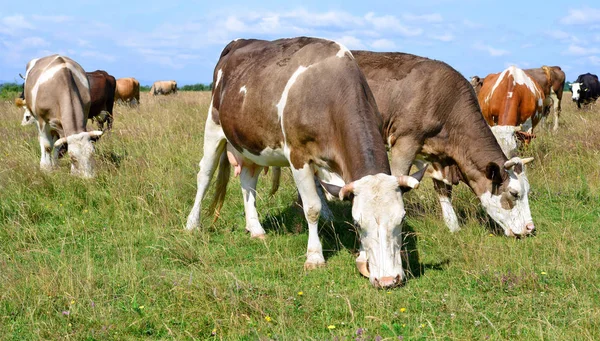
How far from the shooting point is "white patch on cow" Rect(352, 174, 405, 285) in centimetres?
495

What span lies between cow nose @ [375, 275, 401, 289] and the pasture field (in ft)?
0.22

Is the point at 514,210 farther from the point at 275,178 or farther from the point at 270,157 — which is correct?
the point at 275,178

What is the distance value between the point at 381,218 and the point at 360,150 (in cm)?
69

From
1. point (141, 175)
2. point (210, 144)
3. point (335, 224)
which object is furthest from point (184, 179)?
point (335, 224)

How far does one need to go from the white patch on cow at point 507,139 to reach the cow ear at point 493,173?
5.82ft

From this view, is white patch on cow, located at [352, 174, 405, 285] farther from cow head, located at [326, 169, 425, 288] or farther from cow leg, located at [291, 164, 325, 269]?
cow leg, located at [291, 164, 325, 269]

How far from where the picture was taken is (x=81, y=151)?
9914 millimetres

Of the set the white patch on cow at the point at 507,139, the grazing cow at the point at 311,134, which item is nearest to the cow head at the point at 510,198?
the white patch on cow at the point at 507,139

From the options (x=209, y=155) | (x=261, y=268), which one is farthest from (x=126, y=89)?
(x=261, y=268)

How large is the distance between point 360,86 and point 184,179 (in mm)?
3876

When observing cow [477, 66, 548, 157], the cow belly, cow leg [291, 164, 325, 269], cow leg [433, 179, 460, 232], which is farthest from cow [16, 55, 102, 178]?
cow [477, 66, 548, 157]

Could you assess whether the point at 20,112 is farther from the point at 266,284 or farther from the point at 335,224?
the point at 266,284

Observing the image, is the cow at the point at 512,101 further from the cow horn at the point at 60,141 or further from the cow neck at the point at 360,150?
the cow horn at the point at 60,141

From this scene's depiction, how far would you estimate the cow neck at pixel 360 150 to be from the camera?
5.23 m
